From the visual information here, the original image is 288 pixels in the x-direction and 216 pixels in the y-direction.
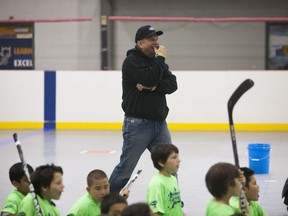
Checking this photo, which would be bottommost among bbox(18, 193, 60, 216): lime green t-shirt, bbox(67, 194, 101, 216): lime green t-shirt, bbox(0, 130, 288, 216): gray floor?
bbox(0, 130, 288, 216): gray floor

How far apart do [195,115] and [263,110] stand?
148cm

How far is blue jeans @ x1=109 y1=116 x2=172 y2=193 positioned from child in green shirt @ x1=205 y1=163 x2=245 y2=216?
6.16ft

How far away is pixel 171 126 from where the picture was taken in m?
15.5

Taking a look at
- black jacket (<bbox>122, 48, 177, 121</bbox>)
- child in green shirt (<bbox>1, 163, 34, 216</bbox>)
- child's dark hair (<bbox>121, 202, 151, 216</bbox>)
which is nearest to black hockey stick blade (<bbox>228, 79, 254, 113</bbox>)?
child's dark hair (<bbox>121, 202, 151, 216</bbox>)

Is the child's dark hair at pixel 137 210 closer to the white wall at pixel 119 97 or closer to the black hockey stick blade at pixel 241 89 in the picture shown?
the black hockey stick blade at pixel 241 89

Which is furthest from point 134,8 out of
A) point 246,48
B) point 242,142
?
point 242,142

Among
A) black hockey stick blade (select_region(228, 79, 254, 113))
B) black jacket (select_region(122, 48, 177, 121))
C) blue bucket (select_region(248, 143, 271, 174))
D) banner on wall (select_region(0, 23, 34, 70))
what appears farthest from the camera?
banner on wall (select_region(0, 23, 34, 70))

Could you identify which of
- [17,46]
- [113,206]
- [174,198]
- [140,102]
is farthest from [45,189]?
[17,46]

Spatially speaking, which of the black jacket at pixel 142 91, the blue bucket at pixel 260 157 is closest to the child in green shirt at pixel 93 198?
the black jacket at pixel 142 91

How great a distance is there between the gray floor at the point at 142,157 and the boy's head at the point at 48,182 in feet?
6.78

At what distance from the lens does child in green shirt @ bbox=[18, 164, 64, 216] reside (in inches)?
199

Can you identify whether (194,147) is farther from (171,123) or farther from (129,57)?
(129,57)

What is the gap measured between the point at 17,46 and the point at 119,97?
14.8ft

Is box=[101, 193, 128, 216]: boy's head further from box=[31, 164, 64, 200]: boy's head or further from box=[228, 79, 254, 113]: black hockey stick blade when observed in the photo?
box=[228, 79, 254, 113]: black hockey stick blade
